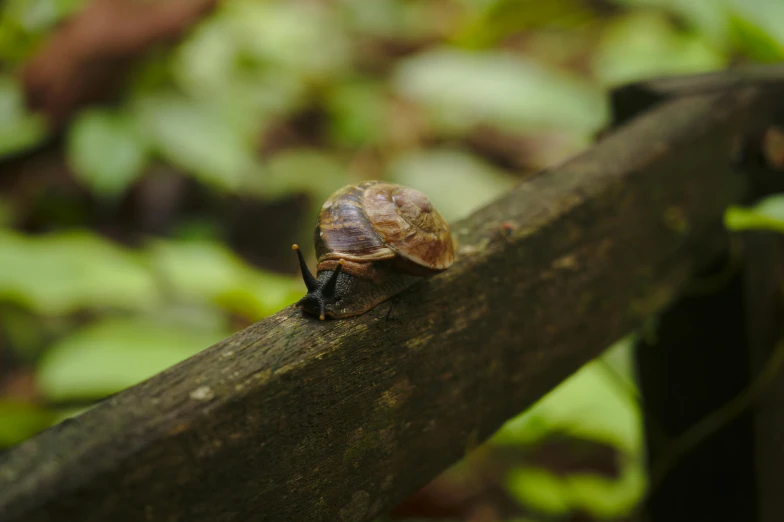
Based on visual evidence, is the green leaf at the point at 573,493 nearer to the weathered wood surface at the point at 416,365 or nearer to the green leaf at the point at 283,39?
the weathered wood surface at the point at 416,365

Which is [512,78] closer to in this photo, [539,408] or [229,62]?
[229,62]

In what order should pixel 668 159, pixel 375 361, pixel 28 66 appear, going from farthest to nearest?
pixel 28 66 → pixel 668 159 → pixel 375 361

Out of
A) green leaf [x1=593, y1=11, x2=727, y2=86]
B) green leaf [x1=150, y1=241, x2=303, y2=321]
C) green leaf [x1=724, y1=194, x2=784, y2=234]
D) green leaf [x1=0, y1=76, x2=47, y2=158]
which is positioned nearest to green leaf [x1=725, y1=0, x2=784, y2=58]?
green leaf [x1=724, y1=194, x2=784, y2=234]

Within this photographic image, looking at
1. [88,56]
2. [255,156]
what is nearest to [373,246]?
[88,56]

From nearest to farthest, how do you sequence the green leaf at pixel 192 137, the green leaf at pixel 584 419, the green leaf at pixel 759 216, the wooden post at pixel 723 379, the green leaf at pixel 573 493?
the green leaf at pixel 759 216 → the wooden post at pixel 723 379 → the green leaf at pixel 584 419 → the green leaf at pixel 573 493 → the green leaf at pixel 192 137

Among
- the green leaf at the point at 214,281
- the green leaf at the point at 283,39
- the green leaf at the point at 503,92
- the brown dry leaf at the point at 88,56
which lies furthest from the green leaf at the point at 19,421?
the green leaf at the point at 503,92

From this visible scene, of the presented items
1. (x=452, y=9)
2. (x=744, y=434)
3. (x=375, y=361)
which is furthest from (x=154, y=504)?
(x=452, y=9)

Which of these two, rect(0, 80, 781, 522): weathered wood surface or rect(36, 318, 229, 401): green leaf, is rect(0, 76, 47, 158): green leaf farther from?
rect(0, 80, 781, 522): weathered wood surface

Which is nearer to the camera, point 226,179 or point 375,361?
point 375,361
